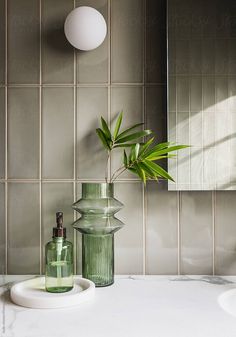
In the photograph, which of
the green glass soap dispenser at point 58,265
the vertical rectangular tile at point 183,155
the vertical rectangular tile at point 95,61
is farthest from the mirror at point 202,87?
the green glass soap dispenser at point 58,265

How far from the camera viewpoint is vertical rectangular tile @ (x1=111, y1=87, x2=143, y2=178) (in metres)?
1.32

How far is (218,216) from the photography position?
1316 mm

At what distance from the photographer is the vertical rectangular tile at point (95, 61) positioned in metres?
1.32

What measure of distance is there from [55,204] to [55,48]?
1.75 feet

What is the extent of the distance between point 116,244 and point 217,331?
1.72ft

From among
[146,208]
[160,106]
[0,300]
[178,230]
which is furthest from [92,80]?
[0,300]

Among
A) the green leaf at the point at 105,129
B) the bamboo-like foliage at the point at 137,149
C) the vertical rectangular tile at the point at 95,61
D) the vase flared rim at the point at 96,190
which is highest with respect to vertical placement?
the vertical rectangular tile at the point at 95,61

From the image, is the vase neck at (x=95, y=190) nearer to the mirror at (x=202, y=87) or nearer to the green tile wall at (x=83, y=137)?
the green tile wall at (x=83, y=137)

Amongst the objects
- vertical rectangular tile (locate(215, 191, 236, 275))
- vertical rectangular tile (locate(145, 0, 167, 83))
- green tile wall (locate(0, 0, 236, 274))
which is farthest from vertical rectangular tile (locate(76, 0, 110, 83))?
vertical rectangular tile (locate(215, 191, 236, 275))

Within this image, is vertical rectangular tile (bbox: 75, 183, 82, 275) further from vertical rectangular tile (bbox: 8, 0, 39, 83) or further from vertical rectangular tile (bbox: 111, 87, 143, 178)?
vertical rectangular tile (bbox: 8, 0, 39, 83)

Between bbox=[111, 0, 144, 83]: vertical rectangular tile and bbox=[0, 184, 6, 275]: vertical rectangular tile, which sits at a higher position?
bbox=[111, 0, 144, 83]: vertical rectangular tile

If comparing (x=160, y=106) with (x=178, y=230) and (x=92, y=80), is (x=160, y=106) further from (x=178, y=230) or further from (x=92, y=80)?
(x=178, y=230)

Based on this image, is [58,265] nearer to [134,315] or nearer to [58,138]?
[134,315]

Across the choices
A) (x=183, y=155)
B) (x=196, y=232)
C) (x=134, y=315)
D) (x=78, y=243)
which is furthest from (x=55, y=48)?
(x=134, y=315)
